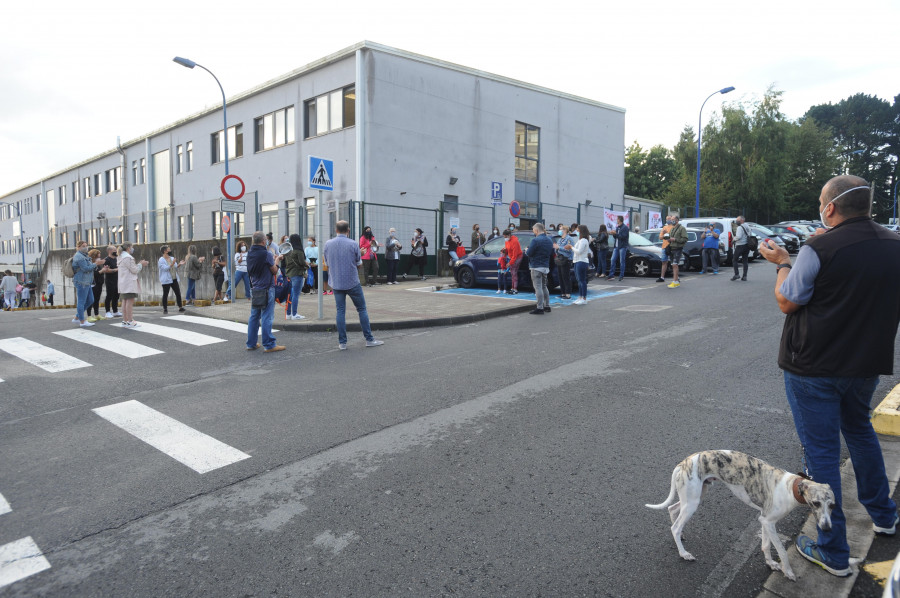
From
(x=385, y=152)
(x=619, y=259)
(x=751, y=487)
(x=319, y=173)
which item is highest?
(x=385, y=152)

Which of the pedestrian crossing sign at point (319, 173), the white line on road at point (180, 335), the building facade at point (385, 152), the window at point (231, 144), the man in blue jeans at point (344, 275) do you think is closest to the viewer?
the man in blue jeans at point (344, 275)

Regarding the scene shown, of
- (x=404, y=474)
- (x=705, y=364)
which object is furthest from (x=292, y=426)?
(x=705, y=364)

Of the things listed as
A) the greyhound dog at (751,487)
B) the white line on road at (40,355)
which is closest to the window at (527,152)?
the white line on road at (40,355)

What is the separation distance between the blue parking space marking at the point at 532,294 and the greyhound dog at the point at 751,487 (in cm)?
1080

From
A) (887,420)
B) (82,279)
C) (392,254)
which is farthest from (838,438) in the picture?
(392,254)

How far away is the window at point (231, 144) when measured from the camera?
29719 millimetres

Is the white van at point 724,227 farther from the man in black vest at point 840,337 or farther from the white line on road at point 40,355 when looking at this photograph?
the man in black vest at point 840,337

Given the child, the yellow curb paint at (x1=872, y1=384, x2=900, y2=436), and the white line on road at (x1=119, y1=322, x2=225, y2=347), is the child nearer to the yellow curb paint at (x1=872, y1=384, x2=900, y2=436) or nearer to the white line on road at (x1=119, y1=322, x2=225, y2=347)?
the white line on road at (x1=119, y1=322, x2=225, y2=347)

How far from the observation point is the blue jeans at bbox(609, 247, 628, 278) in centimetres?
1828

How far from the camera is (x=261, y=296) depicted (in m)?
9.16

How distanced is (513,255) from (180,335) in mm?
8530

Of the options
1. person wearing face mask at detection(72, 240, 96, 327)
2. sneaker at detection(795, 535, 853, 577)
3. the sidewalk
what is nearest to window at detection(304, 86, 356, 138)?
the sidewalk

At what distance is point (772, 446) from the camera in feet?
14.6

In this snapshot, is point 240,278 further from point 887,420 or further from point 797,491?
point 797,491
